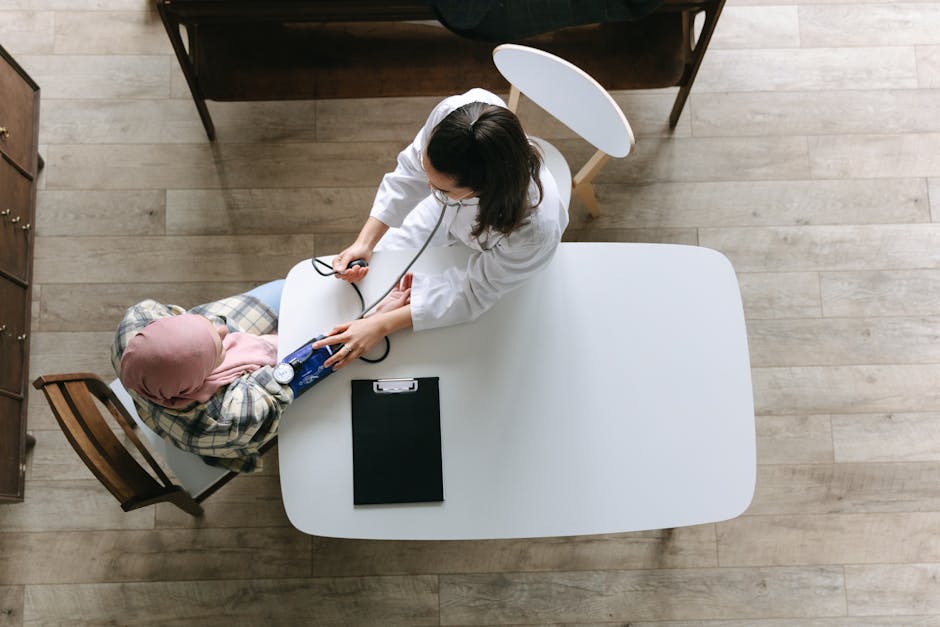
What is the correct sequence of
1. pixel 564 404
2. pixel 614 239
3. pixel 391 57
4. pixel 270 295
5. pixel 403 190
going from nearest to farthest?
pixel 564 404 < pixel 403 190 < pixel 270 295 < pixel 391 57 < pixel 614 239

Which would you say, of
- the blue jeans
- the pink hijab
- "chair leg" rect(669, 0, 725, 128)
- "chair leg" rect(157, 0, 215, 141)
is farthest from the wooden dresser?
"chair leg" rect(669, 0, 725, 128)

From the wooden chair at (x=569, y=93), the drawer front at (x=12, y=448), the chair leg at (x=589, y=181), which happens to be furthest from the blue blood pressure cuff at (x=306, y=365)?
the drawer front at (x=12, y=448)

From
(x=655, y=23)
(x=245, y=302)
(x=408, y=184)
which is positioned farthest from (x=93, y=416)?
(x=655, y=23)

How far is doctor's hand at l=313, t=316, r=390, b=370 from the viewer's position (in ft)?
4.58

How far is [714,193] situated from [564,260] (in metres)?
0.98

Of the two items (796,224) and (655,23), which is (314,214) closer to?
(655,23)

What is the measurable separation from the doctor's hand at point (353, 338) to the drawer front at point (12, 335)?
3.36 ft

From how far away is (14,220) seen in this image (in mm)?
1994

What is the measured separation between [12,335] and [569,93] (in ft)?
5.03

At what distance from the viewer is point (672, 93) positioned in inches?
91.0

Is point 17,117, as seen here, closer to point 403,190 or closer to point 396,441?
point 403,190

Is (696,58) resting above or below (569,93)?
below

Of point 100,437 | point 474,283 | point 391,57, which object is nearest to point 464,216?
point 474,283

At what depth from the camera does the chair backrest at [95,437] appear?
A: 1.31 metres
